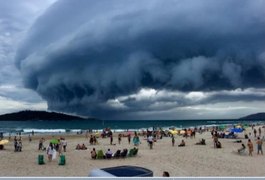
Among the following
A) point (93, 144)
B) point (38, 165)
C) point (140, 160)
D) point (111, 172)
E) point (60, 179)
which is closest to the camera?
point (60, 179)

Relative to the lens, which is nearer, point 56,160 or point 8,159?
point 56,160

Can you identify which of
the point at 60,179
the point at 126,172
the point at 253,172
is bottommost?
the point at 253,172

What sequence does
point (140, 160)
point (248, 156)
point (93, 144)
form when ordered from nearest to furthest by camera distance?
1. point (140, 160)
2. point (248, 156)
3. point (93, 144)

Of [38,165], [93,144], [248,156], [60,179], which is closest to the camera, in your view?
[60,179]

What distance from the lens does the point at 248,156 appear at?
85.1 feet

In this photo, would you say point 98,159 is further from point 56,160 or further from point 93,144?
point 93,144

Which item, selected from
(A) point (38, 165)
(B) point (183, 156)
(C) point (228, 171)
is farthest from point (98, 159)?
(C) point (228, 171)

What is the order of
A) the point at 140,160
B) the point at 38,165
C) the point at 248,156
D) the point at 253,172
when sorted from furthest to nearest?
the point at 248,156, the point at 140,160, the point at 38,165, the point at 253,172

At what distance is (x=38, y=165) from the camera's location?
73.3ft

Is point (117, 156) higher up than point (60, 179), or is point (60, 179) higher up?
point (60, 179)

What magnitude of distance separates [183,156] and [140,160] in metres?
3.92

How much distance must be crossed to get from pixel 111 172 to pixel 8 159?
18251 mm

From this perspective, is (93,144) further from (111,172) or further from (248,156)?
(111,172)

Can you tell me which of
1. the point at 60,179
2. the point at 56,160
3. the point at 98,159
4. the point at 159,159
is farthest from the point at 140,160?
the point at 60,179
